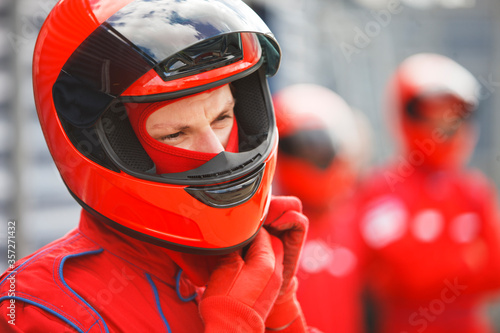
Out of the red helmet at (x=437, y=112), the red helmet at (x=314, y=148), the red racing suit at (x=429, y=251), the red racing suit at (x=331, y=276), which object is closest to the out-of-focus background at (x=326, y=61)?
the red helmet at (x=437, y=112)

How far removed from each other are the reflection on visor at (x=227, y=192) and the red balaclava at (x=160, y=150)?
6 cm

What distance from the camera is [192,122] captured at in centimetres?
104

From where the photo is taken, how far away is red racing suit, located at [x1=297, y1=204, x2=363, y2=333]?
263 cm

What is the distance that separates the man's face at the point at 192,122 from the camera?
40.9 inches

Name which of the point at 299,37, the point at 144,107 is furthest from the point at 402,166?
the point at 299,37

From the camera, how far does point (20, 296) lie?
93cm

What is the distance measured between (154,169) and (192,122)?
0.13 m

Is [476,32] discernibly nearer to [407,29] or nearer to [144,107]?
[407,29]

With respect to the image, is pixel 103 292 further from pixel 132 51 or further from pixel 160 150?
pixel 132 51

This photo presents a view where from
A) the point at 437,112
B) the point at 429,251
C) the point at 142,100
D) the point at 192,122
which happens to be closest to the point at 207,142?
the point at 192,122

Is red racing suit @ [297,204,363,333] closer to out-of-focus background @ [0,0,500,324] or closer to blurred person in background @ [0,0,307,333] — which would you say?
out-of-focus background @ [0,0,500,324]

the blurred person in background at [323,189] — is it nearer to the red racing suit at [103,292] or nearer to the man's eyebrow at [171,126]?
the red racing suit at [103,292]

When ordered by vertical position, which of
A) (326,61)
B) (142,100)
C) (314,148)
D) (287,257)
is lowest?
(326,61)

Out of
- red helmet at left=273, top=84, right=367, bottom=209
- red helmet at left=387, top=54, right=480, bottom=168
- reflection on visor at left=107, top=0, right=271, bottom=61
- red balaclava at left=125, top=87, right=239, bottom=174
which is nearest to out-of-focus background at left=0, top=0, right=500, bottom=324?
red helmet at left=387, top=54, right=480, bottom=168
